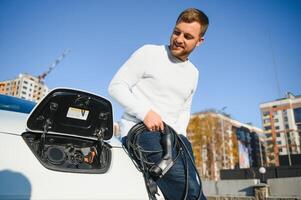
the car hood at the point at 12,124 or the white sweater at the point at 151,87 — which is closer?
the car hood at the point at 12,124

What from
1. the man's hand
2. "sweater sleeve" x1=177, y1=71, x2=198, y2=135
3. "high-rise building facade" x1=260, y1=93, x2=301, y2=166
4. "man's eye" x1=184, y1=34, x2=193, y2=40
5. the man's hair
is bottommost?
the man's hand

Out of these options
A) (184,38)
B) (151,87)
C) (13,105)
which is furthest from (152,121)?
(13,105)

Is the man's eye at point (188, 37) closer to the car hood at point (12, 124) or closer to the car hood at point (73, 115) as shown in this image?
the car hood at point (73, 115)

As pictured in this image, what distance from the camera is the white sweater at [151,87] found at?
1788 millimetres

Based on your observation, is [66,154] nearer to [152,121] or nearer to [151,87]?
[152,121]

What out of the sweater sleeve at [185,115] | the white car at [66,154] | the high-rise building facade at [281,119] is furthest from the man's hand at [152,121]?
the high-rise building facade at [281,119]

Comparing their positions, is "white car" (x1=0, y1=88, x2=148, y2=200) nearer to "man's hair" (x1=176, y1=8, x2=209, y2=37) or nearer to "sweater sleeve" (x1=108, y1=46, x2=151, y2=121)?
"sweater sleeve" (x1=108, y1=46, x2=151, y2=121)

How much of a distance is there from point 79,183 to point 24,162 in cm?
26

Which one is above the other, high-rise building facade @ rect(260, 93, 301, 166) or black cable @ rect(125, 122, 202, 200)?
high-rise building facade @ rect(260, 93, 301, 166)

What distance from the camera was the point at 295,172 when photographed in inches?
1129

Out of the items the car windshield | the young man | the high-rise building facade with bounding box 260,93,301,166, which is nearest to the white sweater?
the young man

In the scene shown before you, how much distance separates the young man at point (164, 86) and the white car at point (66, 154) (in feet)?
0.67

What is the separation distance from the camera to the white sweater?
1.79m

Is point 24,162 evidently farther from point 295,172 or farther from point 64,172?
point 295,172
